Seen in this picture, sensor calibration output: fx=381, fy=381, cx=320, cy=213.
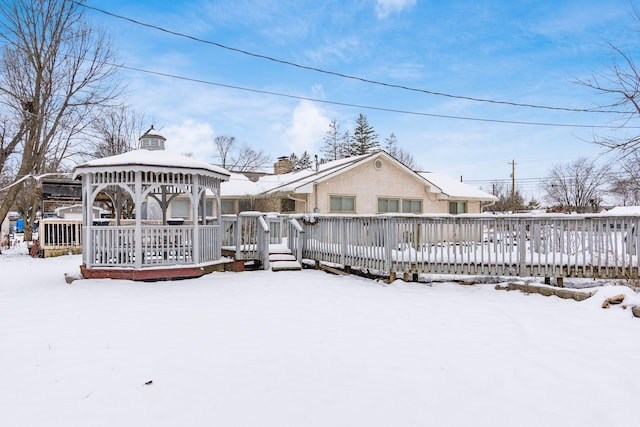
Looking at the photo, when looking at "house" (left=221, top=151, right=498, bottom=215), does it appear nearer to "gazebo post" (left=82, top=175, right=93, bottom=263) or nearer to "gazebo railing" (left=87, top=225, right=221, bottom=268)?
"gazebo railing" (left=87, top=225, right=221, bottom=268)

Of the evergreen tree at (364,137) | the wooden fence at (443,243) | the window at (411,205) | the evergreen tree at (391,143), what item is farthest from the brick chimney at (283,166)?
the evergreen tree at (391,143)

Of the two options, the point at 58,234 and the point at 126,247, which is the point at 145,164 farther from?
the point at 58,234

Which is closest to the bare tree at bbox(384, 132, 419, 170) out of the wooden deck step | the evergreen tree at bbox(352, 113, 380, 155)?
the evergreen tree at bbox(352, 113, 380, 155)

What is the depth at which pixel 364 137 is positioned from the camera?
151 ft

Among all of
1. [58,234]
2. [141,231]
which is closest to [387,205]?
[141,231]

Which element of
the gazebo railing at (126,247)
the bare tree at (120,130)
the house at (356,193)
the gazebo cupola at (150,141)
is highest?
the bare tree at (120,130)

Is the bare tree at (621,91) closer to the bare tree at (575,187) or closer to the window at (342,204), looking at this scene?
the window at (342,204)

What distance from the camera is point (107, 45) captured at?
693 inches

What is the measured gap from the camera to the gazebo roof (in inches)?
331

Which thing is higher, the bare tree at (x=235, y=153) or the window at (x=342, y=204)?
the bare tree at (x=235, y=153)

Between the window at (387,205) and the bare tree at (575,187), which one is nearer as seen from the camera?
the window at (387,205)

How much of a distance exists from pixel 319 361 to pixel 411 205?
1529cm

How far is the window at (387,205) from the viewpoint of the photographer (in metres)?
17.6

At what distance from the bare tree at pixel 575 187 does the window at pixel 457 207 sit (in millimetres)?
18610
